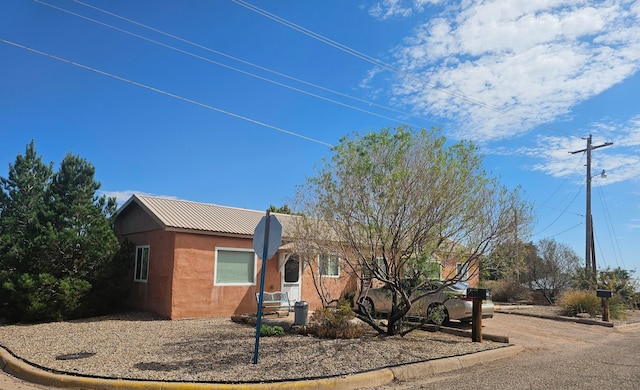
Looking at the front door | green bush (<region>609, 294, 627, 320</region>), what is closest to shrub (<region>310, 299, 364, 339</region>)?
the front door

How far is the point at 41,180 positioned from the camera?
26266mm

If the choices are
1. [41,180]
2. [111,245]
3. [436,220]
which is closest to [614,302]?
[436,220]

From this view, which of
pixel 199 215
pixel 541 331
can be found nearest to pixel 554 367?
pixel 541 331

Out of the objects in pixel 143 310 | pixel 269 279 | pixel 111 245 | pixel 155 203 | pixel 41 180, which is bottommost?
pixel 143 310

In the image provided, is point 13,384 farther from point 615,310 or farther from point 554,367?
point 615,310

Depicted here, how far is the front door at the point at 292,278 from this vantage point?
17.3m

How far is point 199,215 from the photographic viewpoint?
1691 centimetres

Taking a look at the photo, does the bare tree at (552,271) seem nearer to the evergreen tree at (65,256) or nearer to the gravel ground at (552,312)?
the gravel ground at (552,312)

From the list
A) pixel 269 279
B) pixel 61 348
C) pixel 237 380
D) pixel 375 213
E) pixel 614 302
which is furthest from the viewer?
pixel 614 302

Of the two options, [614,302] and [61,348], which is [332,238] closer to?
[61,348]

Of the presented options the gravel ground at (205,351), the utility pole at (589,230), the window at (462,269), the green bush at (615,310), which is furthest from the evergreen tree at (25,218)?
the utility pole at (589,230)

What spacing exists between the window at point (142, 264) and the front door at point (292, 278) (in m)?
4.83

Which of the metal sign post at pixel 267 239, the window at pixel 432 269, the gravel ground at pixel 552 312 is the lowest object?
the gravel ground at pixel 552 312

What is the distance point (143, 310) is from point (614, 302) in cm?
1756
